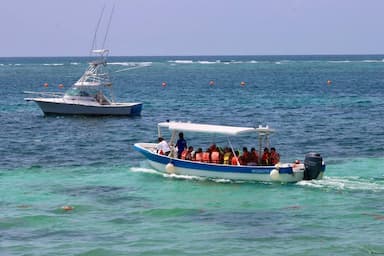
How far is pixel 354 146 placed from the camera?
43.8 meters

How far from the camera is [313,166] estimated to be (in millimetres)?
31109

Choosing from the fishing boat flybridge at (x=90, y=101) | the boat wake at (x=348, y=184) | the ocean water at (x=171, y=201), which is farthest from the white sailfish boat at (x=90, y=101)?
the boat wake at (x=348, y=184)

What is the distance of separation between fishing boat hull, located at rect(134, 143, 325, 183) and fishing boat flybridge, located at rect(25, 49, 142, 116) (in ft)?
81.7

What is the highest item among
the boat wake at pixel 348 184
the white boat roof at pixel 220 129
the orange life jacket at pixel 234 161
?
the white boat roof at pixel 220 129

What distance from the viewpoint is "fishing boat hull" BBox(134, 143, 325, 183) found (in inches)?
1237

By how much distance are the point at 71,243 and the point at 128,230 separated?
2104mm

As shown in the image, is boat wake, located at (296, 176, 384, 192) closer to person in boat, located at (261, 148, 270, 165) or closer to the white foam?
person in boat, located at (261, 148, 270, 165)

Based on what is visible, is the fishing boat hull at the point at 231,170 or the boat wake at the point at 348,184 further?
the fishing boat hull at the point at 231,170

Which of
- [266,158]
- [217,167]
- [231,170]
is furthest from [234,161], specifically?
[266,158]

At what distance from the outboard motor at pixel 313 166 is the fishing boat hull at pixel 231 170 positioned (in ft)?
0.47

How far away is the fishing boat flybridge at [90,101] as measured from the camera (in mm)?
59469

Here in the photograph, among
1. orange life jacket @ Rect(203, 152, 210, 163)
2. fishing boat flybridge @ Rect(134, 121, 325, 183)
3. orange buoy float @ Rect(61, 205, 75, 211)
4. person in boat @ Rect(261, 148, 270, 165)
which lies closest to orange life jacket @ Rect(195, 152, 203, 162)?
orange life jacket @ Rect(203, 152, 210, 163)

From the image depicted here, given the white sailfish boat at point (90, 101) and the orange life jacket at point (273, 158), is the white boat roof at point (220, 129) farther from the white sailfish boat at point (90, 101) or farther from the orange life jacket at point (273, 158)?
the white sailfish boat at point (90, 101)

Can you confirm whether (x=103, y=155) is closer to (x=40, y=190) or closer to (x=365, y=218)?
(x=40, y=190)
